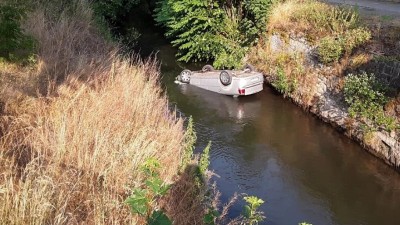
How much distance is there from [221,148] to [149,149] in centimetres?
411

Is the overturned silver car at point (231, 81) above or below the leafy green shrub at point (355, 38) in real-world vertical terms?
below

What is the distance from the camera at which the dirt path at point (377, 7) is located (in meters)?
13.2

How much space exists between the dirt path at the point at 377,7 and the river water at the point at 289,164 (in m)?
4.18

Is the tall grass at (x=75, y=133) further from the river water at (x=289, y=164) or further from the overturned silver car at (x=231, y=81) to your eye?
the overturned silver car at (x=231, y=81)

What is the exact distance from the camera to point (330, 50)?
11.7 m

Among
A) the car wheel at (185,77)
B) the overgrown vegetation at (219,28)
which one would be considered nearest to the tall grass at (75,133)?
the car wheel at (185,77)

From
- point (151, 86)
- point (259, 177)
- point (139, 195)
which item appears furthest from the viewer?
point (151, 86)

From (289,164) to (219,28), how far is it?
7.63 metres

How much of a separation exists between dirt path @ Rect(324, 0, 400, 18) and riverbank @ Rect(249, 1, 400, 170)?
129cm

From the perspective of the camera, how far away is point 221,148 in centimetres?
974


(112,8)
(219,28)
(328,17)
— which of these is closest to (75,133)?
(328,17)

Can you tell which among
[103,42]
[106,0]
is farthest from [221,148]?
[106,0]

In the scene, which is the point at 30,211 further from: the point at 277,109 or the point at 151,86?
the point at 277,109

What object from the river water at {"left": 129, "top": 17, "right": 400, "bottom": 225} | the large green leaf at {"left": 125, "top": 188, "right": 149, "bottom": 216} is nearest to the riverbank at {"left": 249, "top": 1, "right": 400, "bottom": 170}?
the river water at {"left": 129, "top": 17, "right": 400, "bottom": 225}
